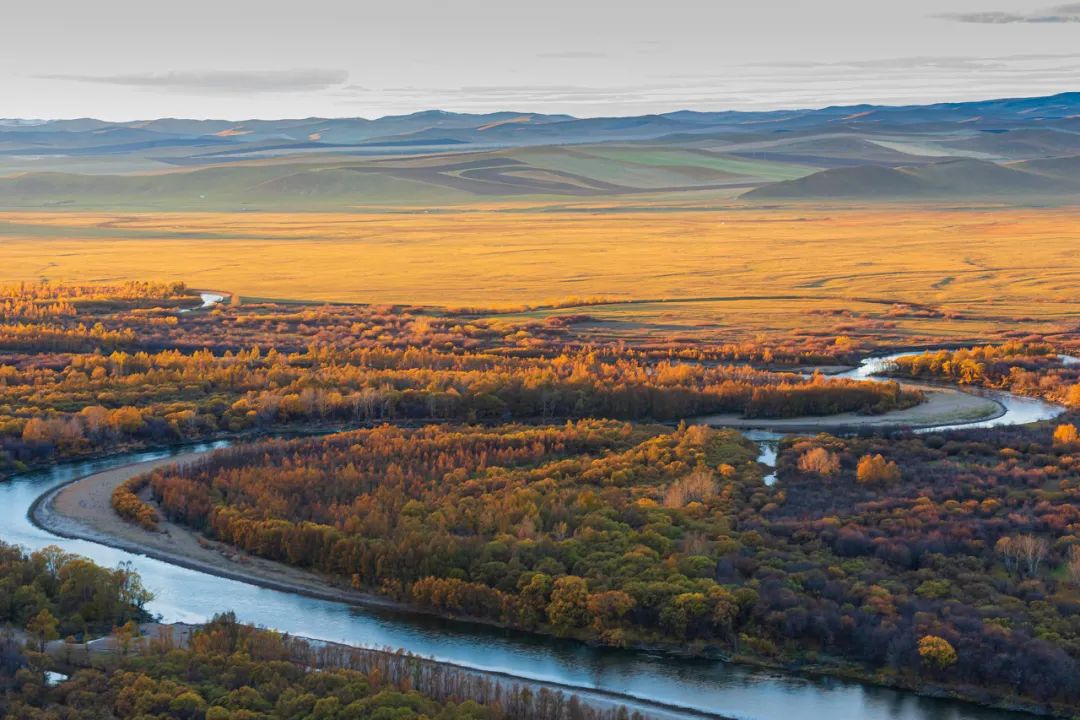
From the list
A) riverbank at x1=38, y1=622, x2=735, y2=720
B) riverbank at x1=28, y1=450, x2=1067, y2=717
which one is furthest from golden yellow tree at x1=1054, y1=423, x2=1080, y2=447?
riverbank at x1=38, y1=622, x2=735, y2=720

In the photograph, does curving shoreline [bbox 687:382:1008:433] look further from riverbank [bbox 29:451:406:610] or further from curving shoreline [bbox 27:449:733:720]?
riverbank [bbox 29:451:406:610]

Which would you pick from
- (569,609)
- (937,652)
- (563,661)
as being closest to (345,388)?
(569,609)

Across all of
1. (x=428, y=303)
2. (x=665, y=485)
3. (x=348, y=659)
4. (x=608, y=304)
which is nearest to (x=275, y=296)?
(x=428, y=303)

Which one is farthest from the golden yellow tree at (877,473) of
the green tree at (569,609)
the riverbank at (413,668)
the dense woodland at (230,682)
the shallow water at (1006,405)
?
the dense woodland at (230,682)

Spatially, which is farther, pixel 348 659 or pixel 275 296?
pixel 275 296

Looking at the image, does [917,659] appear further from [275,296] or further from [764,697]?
[275,296]

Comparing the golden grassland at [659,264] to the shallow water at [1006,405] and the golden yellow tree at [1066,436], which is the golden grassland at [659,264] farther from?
the golden yellow tree at [1066,436]
